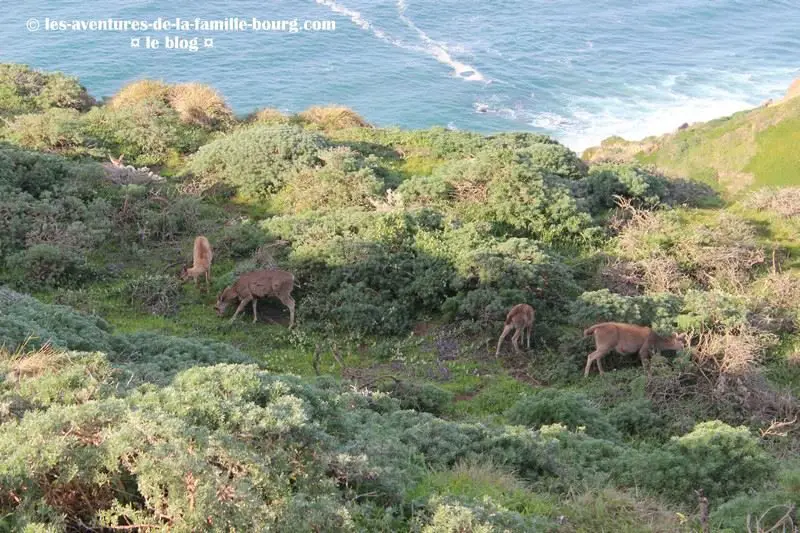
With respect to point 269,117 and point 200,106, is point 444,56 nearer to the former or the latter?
point 269,117

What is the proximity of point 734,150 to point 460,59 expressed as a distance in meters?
24.0

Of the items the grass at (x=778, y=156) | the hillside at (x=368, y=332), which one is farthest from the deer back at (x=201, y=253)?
the grass at (x=778, y=156)

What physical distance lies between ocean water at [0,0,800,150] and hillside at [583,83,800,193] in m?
6.17

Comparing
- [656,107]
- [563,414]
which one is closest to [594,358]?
[563,414]

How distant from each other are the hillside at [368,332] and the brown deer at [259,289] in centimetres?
28

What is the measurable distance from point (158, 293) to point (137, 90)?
40.2 feet

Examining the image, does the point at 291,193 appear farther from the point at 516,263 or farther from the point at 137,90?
the point at 137,90

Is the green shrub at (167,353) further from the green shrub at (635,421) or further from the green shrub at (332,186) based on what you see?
the green shrub at (332,186)

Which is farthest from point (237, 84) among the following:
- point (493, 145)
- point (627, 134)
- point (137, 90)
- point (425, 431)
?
point (425, 431)

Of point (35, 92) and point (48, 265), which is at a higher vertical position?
point (35, 92)

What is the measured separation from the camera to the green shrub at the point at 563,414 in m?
10.5

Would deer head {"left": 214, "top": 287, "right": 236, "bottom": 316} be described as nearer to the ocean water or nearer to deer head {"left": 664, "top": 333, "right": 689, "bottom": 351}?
deer head {"left": 664, "top": 333, "right": 689, "bottom": 351}

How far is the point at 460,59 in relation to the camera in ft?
202

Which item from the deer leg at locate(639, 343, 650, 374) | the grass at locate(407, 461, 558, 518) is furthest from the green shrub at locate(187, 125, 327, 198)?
the grass at locate(407, 461, 558, 518)
